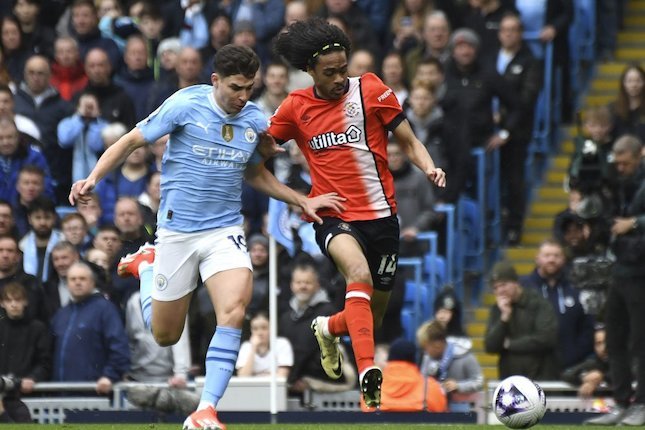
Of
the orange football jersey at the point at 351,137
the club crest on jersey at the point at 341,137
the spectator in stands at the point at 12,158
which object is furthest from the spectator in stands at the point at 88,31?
the club crest on jersey at the point at 341,137

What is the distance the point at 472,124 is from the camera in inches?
688

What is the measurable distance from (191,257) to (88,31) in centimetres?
863

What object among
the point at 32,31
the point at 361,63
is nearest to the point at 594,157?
the point at 361,63

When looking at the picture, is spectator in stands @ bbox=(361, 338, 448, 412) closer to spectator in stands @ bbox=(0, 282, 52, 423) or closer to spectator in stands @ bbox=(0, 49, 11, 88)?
spectator in stands @ bbox=(0, 282, 52, 423)

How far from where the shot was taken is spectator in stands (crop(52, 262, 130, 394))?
14.6m

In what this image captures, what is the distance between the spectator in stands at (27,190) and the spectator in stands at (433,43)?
4.25 meters

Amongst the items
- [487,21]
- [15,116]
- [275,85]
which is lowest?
[15,116]

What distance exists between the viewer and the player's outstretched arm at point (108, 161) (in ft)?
35.2

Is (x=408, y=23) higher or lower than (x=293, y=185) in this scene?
higher

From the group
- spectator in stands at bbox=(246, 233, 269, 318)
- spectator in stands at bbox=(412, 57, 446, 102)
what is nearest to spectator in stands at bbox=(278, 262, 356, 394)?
spectator in stands at bbox=(246, 233, 269, 318)

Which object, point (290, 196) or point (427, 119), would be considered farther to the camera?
point (427, 119)

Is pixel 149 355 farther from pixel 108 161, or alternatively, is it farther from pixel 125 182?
pixel 108 161

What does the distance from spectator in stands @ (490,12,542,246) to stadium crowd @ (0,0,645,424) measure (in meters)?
0.02

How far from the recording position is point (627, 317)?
13195mm
